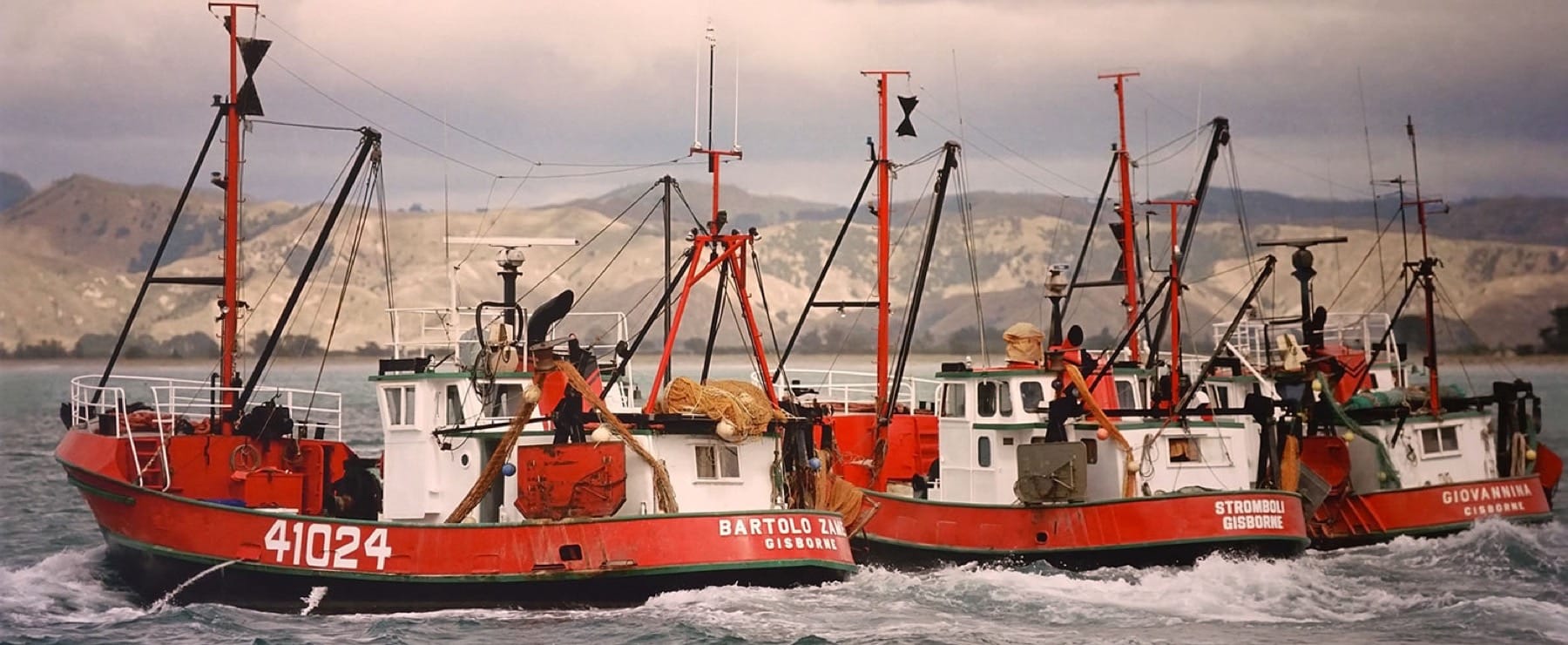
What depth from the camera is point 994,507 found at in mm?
23922

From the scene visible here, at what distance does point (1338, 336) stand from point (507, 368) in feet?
54.1

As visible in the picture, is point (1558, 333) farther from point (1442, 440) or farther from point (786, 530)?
point (786, 530)

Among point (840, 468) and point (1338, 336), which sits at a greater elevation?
point (1338, 336)

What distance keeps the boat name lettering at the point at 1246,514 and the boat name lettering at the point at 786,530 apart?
5.63 meters

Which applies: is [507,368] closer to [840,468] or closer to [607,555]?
[607,555]

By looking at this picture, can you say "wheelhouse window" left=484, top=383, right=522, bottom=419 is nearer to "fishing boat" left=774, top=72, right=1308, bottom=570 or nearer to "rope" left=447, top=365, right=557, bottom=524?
"rope" left=447, top=365, right=557, bottom=524

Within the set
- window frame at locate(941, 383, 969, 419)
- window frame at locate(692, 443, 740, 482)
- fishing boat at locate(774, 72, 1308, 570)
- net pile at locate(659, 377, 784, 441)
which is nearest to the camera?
net pile at locate(659, 377, 784, 441)

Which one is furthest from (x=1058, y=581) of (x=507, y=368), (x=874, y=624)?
(x=507, y=368)

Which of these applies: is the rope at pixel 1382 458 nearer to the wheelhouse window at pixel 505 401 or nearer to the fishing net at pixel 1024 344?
the fishing net at pixel 1024 344

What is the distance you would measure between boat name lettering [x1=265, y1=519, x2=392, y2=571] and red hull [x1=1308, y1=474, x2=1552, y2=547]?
14.2 meters

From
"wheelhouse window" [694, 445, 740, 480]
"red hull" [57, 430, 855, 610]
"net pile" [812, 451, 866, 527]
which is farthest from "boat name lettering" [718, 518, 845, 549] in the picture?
"net pile" [812, 451, 866, 527]

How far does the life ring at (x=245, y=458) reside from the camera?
75.2 ft

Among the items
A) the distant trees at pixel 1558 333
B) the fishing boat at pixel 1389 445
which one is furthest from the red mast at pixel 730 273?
the distant trees at pixel 1558 333

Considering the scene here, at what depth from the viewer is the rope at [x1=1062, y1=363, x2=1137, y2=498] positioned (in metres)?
23.6
